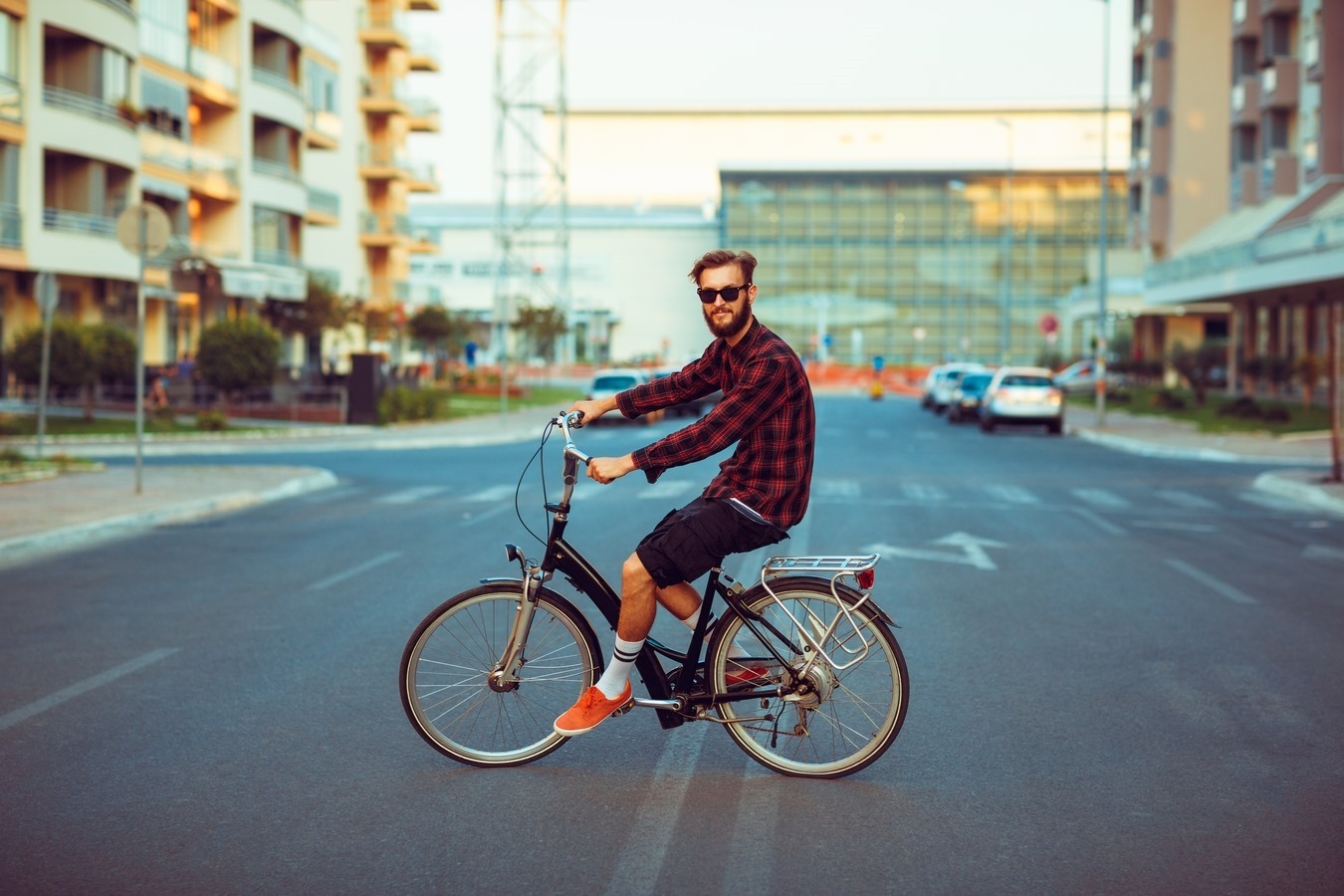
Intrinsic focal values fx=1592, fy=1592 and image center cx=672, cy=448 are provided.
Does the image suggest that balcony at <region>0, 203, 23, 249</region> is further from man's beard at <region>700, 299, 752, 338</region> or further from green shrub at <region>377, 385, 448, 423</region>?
man's beard at <region>700, 299, 752, 338</region>

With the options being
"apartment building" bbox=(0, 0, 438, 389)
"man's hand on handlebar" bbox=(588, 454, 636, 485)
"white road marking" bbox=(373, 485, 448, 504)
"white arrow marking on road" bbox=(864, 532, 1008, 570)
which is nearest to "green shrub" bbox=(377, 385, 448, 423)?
"apartment building" bbox=(0, 0, 438, 389)

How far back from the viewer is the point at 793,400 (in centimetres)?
582

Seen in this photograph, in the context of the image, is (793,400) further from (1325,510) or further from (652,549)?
(1325,510)

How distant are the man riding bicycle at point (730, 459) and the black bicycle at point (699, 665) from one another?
0.48 feet

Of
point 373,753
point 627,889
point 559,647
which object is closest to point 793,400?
point 559,647

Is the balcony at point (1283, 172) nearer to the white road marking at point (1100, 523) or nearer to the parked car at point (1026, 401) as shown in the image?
the parked car at point (1026, 401)

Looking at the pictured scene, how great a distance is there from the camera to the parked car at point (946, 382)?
52969 millimetres

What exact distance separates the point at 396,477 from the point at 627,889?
19.3 metres

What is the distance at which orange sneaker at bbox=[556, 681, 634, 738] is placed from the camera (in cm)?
609

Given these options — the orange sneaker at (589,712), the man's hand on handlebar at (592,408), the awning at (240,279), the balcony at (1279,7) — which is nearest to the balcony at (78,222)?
the awning at (240,279)

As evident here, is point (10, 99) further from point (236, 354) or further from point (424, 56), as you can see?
point (424, 56)

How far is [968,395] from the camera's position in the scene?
46.7m

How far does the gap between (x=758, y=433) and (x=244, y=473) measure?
18312 millimetres

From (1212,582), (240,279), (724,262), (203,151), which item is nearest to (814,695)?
(724,262)
